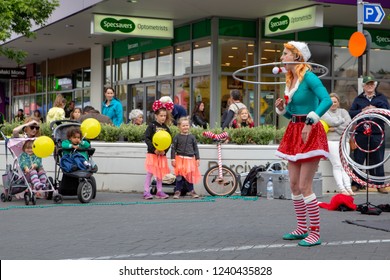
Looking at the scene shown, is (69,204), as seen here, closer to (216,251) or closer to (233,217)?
(233,217)

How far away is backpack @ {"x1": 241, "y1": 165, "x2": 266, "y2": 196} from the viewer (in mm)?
13344

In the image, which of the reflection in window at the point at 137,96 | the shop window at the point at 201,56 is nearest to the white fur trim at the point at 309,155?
the shop window at the point at 201,56

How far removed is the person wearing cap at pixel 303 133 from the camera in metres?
7.52

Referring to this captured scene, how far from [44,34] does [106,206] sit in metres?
18.1

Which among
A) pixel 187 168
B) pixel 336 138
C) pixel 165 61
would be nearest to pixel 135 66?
pixel 165 61

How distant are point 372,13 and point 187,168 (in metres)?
4.42

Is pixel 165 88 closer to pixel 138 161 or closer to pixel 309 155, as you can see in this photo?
pixel 138 161

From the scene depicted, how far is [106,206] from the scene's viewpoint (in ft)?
38.3

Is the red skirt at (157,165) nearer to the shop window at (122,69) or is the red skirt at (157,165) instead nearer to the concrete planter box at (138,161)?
the concrete planter box at (138,161)

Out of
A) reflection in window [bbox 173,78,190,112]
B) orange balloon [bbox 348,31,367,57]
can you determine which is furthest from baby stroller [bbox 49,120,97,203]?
reflection in window [bbox 173,78,190,112]

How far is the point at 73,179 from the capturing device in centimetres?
1262

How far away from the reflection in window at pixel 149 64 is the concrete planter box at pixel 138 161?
520 inches
